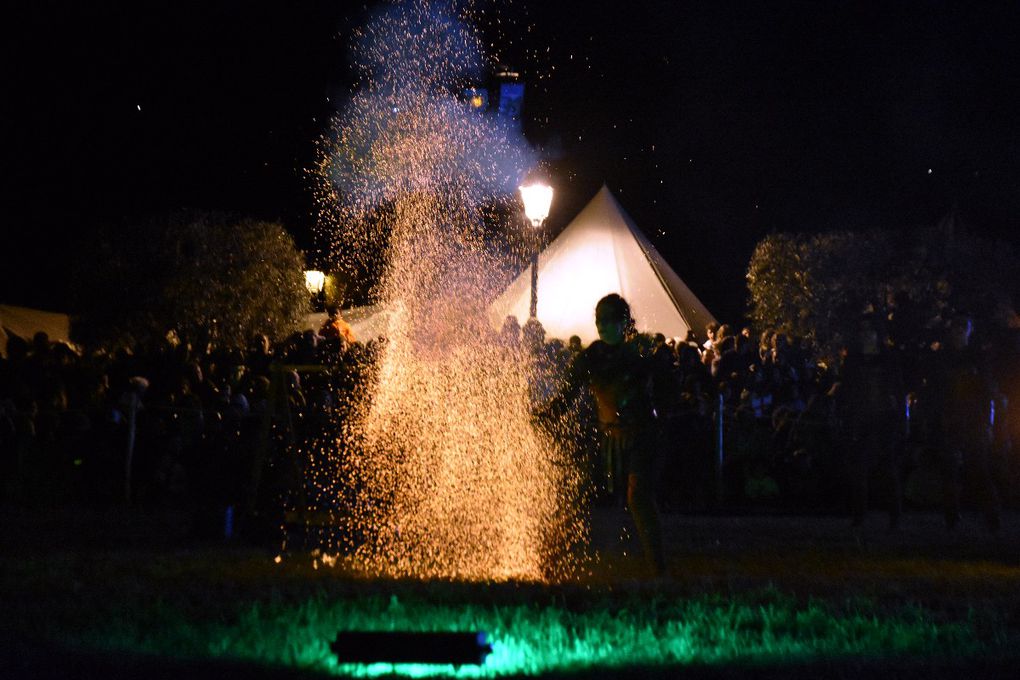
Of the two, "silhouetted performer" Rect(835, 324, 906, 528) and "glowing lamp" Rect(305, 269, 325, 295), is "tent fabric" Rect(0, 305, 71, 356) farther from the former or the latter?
"silhouetted performer" Rect(835, 324, 906, 528)

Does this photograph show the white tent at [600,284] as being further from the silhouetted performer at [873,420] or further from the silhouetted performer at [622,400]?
the silhouetted performer at [622,400]

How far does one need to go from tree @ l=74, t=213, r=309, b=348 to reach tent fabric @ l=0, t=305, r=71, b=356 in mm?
1444

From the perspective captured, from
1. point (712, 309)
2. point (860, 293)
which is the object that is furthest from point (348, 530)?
point (712, 309)

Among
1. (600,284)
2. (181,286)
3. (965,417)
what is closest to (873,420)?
(965,417)

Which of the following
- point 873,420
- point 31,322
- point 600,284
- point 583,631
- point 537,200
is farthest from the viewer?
point 31,322

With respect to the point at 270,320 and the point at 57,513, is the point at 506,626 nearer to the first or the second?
the point at 57,513

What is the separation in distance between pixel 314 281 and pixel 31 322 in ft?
21.6

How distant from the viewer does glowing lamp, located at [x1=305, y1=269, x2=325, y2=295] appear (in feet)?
90.7

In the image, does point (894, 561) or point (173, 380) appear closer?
point (894, 561)

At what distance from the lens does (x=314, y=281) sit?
92.0 feet

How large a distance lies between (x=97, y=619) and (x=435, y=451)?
508 cm

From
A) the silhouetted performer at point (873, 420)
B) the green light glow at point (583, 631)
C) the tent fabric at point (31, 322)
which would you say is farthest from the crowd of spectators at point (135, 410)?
the tent fabric at point (31, 322)

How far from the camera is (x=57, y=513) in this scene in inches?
484

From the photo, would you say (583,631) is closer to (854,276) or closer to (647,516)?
(647,516)
